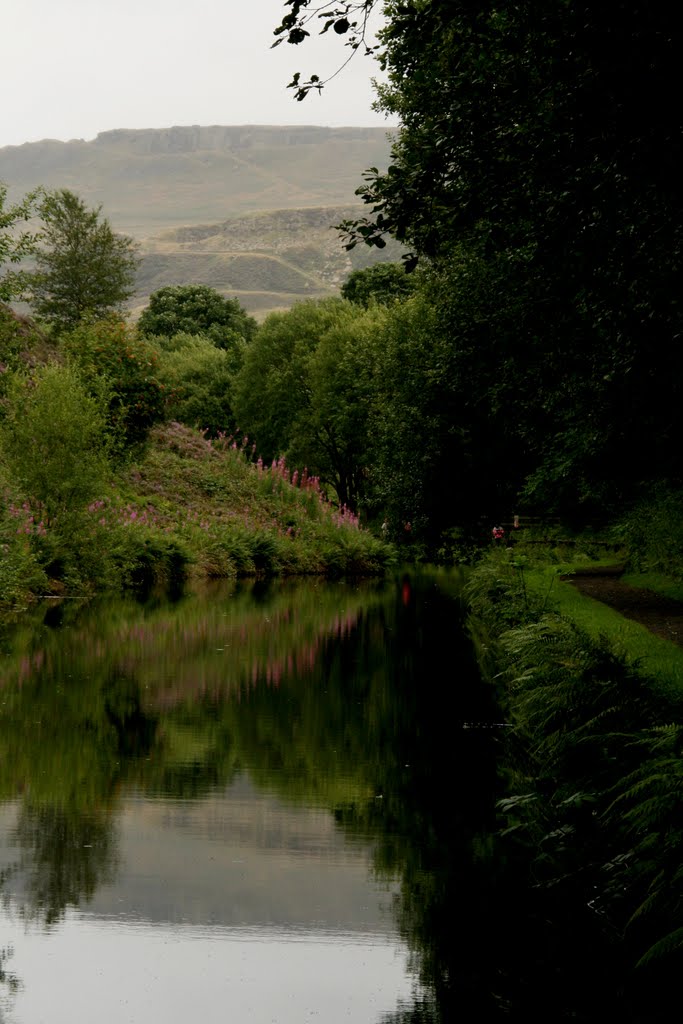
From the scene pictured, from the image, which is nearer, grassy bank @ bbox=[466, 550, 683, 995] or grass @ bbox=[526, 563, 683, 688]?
grassy bank @ bbox=[466, 550, 683, 995]

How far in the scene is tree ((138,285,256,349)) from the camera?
95.9m

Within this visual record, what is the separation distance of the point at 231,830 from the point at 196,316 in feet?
299

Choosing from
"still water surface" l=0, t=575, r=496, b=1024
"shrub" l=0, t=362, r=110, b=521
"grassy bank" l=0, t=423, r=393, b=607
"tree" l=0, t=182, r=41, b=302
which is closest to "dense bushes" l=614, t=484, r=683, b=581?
"still water surface" l=0, t=575, r=496, b=1024

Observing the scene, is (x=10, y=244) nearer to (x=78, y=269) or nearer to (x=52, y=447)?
(x=52, y=447)

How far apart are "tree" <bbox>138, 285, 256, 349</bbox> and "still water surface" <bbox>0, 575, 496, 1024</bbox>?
256 feet

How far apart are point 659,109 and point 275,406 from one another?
200ft

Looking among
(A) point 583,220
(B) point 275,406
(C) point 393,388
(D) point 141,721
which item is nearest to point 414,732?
(D) point 141,721

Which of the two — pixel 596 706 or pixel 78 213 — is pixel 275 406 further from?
pixel 596 706

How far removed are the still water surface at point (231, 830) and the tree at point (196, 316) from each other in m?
77.9

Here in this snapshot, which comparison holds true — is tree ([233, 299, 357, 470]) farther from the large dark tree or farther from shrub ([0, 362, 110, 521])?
the large dark tree

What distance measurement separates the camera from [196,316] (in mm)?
98250

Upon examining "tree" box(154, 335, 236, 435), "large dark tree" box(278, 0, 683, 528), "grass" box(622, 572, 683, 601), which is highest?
"large dark tree" box(278, 0, 683, 528)

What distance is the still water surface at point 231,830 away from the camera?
6094mm

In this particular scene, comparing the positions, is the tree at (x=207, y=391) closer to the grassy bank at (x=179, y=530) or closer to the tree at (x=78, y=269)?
the tree at (x=78, y=269)
